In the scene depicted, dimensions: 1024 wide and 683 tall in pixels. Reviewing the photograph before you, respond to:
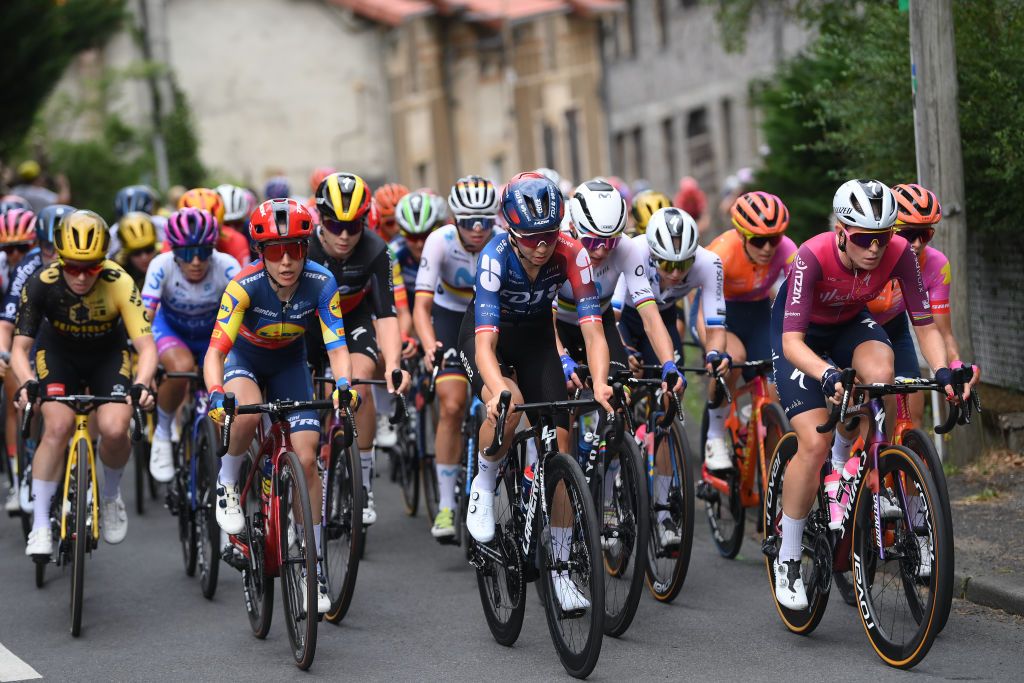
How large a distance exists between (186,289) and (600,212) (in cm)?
325

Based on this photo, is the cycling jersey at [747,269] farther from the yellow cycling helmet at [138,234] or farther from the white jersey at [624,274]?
the yellow cycling helmet at [138,234]

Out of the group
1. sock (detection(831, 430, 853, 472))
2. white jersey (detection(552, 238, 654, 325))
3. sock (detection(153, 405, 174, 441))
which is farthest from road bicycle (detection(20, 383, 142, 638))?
sock (detection(831, 430, 853, 472))

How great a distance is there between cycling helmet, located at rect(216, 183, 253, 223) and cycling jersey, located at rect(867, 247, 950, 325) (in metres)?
6.28

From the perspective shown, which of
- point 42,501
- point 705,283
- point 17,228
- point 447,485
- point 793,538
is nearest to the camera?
point 793,538

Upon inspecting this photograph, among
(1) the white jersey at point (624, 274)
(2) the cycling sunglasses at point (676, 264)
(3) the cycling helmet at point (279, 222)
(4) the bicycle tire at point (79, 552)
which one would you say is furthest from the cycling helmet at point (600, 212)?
(4) the bicycle tire at point (79, 552)

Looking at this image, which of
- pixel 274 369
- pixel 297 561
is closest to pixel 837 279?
pixel 297 561

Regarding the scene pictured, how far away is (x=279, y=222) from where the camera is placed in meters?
8.02

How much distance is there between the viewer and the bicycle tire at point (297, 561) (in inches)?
286

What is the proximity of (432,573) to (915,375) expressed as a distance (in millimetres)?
3081

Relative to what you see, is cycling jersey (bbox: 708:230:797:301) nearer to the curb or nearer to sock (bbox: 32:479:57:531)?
the curb

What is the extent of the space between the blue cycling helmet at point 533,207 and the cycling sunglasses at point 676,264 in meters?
2.24

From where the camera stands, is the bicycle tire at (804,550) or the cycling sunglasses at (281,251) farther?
the cycling sunglasses at (281,251)

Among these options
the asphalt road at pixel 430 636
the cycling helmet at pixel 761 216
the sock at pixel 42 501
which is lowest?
the asphalt road at pixel 430 636

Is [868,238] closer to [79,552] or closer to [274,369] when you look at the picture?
[274,369]
